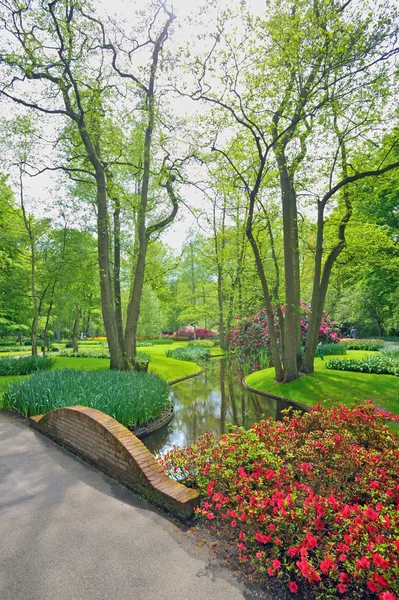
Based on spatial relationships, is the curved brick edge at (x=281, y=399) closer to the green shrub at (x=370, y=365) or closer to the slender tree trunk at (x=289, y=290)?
the slender tree trunk at (x=289, y=290)

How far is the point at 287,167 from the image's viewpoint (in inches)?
378

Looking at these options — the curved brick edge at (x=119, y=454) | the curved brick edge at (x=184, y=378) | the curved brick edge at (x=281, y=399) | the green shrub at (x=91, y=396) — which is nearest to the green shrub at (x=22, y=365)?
the green shrub at (x=91, y=396)

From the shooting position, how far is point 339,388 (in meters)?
8.73

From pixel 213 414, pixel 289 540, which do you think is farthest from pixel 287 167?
pixel 289 540

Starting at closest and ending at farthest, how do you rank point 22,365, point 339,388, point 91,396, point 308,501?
point 308,501 < point 91,396 < point 339,388 < point 22,365

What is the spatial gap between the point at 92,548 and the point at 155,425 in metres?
4.42

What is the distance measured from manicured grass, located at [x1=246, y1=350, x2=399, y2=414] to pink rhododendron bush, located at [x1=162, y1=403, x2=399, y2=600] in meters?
3.73

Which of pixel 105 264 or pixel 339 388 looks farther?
pixel 105 264

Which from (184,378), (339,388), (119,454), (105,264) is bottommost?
(184,378)

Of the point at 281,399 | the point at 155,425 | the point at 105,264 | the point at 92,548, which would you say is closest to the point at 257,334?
the point at 281,399

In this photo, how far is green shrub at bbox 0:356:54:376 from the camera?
1066 cm

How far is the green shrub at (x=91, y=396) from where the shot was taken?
6.05 metres

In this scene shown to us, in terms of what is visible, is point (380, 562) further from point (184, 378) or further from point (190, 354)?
point (190, 354)

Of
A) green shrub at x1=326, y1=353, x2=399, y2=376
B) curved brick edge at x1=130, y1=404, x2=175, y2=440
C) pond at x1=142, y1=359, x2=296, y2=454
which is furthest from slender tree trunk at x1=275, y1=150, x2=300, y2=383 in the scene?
curved brick edge at x1=130, y1=404, x2=175, y2=440
